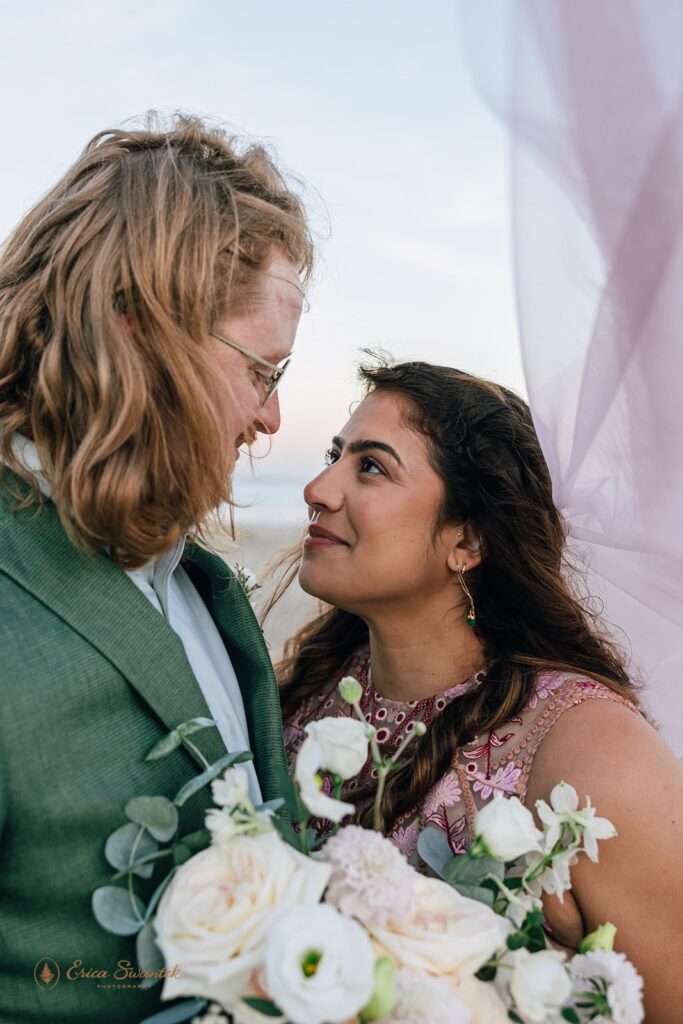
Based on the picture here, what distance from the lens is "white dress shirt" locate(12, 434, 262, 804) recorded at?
191 cm

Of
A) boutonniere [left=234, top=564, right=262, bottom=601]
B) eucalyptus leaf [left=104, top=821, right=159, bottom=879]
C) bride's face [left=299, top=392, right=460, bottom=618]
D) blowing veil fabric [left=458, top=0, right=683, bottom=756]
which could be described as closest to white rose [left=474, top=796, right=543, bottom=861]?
eucalyptus leaf [left=104, top=821, right=159, bottom=879]

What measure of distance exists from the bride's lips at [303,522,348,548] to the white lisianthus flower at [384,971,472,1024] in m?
1.80

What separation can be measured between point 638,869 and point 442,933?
927 millimetres

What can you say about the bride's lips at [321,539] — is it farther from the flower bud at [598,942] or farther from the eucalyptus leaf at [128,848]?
the flower bud at [598,942]

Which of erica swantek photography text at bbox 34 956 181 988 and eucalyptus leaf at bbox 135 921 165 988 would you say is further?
erica swantek photography text at bbox 34 956 181 988

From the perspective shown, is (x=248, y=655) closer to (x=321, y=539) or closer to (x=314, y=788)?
(x=321, y=539)

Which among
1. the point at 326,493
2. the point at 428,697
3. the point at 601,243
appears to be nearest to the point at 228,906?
the point at 601,243

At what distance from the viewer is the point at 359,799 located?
2734mm

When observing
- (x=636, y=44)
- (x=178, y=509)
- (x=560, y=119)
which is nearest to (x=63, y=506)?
(x=178, y=509)

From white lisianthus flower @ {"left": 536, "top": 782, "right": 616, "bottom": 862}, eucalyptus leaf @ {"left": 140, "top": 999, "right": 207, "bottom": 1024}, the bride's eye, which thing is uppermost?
the bride's eye

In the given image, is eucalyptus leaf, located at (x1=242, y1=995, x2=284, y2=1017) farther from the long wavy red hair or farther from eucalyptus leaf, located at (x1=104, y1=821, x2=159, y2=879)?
the long wavy red hair

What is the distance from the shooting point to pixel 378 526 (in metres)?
2.93

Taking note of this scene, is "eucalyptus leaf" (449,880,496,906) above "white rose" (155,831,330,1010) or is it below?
below

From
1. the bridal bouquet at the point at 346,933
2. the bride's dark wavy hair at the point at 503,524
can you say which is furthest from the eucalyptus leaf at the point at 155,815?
the bride's dark wavy hair at the point at 503,524
